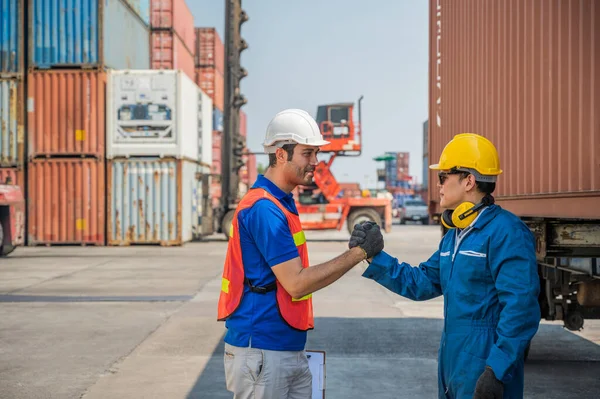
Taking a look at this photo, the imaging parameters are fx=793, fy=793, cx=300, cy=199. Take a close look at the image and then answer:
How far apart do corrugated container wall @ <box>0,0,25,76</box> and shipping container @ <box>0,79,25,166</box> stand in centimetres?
45

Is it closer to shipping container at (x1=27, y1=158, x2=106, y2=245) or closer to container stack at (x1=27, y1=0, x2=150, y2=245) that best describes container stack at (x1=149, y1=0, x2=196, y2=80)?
container stack at (x1=27, y1=0, x2=150, y2=245)

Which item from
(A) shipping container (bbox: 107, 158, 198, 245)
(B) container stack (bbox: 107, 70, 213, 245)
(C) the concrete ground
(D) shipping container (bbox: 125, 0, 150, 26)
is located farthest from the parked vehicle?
(C) the concrete ground

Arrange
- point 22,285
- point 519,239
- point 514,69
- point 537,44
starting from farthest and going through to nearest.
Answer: point 22,285
point 514,69
point 537,44
point 519,239

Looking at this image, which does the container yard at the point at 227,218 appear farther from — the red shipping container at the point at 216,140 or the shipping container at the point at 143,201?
the red shipping container at the point at 216,140

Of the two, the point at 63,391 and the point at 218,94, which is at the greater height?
the point at 218,94

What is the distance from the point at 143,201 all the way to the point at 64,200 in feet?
7.91

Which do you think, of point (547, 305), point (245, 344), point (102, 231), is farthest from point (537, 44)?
point (102, 231)

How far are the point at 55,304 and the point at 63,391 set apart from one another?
17.6 ft

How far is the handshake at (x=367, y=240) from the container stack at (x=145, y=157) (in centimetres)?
2151

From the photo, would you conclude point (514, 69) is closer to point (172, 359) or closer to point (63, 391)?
point (172, 359)

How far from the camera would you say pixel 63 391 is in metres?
6.39

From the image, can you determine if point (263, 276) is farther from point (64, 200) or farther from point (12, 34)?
point (12, 34)

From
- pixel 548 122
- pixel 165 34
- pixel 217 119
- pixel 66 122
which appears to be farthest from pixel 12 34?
pixel 217 119

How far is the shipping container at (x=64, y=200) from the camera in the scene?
24.4m
